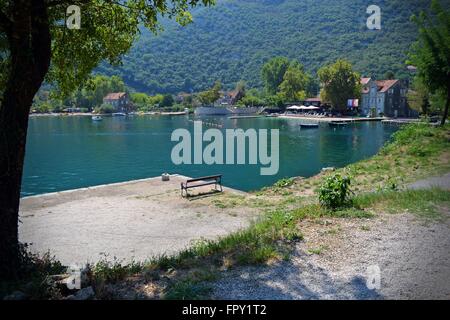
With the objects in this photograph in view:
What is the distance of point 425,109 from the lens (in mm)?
70188

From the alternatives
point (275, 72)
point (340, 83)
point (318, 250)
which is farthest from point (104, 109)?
point (318, 250)

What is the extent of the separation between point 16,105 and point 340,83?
112 metres

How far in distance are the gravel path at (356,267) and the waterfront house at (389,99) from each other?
10873 centimetres

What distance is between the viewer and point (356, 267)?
6.35 metres

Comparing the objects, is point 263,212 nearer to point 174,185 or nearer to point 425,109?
point 174,185

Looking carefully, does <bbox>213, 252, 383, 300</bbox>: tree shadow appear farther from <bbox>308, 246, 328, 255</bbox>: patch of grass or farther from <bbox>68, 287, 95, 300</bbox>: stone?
<bbox>68, 287, 95, 300</bbox>: stone

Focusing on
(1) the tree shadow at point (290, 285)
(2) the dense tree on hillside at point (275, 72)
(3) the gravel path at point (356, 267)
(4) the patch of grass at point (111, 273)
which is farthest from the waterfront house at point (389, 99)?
(4) the patch of grass at point (111, 273)

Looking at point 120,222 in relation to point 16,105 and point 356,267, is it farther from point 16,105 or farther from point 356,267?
point 356,267

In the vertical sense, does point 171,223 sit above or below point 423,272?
below

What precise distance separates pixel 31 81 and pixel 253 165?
30.7 metres

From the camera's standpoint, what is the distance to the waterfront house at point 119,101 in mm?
179125
